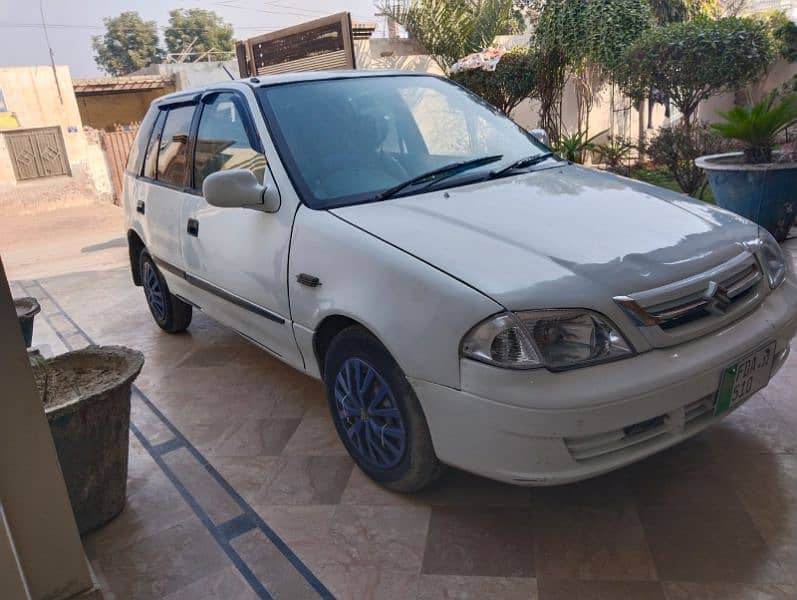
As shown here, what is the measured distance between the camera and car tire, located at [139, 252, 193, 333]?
4664 millimetres

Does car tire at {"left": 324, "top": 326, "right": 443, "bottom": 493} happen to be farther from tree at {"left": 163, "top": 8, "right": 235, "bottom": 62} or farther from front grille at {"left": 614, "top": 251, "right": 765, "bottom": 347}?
tree at {"left": 163, "top": 8, "right": 235, "bottom": 62}

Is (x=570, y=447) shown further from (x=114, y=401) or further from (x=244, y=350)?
(x=244, y=350)

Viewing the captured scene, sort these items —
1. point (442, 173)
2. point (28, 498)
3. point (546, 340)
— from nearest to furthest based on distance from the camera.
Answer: point (28, 498)
point (546, 340)
point (442, 173)

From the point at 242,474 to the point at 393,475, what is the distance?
0.80 m

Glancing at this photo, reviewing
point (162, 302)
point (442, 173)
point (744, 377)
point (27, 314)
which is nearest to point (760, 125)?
point (442, 173)

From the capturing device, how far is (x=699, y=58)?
6660 millimetres

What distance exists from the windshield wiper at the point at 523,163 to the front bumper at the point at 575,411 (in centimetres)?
126

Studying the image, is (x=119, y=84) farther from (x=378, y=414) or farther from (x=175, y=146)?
(x=378, y=414)

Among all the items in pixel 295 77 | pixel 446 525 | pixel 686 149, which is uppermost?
pixel 295 77

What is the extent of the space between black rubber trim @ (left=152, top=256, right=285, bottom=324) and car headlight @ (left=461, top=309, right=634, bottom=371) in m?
1.21

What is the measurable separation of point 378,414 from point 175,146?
8.08 feet

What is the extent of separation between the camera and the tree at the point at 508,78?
1020 centimetres

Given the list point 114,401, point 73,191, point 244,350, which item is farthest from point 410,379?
point 73,191

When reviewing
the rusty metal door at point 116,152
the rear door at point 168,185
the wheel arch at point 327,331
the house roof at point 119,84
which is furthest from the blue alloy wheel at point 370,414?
the house roof at point 119,84
